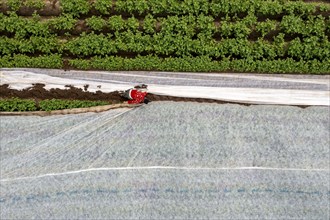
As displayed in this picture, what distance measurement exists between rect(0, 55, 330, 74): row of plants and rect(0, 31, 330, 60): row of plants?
190 mm

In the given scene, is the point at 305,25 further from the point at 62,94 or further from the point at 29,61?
the point at 29,61

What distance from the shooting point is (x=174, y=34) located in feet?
40.0

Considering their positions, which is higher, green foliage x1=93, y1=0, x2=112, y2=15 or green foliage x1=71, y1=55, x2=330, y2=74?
green foliage x1=93, y1=0, x2=112, y2=15

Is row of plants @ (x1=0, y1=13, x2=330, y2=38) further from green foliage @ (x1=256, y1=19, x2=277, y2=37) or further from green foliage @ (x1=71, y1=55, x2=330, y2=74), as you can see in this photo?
green foliage @ (x1=71, y1=55, x2=330, y2=74)

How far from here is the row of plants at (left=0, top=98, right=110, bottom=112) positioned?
12047 millimetres

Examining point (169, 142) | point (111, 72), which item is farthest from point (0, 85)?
point (169, 142)

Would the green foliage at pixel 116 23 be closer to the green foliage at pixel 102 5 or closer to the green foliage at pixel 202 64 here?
the green foliage at pixel 102 5

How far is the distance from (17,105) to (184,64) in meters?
5.56

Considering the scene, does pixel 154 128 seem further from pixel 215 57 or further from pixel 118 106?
pixel 215 57

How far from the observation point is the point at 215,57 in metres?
12.3

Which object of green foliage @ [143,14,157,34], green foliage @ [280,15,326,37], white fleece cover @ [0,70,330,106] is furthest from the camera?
green foliage @ [143,14,157,34]

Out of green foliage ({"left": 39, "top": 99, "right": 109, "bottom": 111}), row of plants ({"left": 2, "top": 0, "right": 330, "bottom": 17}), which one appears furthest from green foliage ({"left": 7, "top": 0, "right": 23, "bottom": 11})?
green foliage ({"left": 39, "top": 99, "right": 109, "bottom": 111})

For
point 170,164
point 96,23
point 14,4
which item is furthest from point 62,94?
point 170,164

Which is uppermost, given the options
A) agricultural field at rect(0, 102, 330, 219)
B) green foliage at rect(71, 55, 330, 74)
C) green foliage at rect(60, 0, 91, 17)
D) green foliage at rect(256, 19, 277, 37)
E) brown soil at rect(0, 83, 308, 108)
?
green foliage at rect(60, 0, 91, 17)
